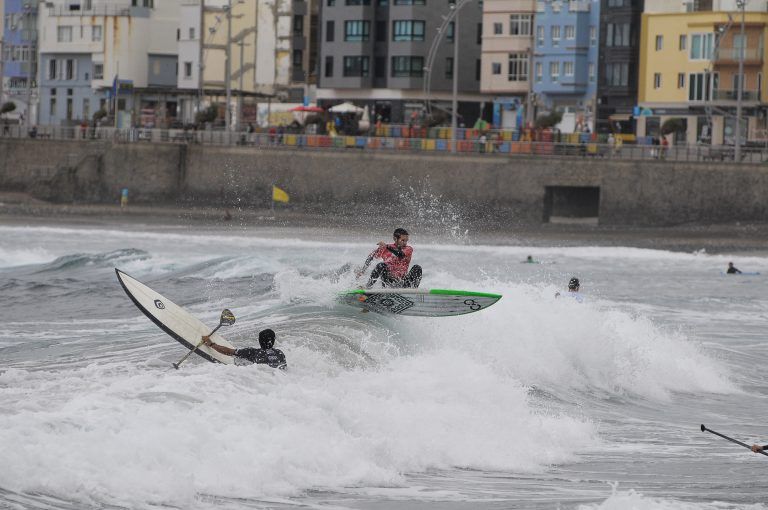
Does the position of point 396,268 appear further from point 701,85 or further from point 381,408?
point 701,85

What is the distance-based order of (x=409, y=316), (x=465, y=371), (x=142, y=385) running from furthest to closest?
(x=409, y=316) → (x=465, y=371) → (x=142, y=385)

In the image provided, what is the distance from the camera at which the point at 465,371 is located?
18688 millimetres

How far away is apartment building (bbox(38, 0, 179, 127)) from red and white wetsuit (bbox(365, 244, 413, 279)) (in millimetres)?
69954

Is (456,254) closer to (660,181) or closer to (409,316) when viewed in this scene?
(660,181)

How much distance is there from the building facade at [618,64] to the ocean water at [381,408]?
51.4 m

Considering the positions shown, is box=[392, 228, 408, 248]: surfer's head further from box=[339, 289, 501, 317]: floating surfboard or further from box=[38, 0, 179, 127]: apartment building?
box=[38, 0, 179, 127]: apartment building

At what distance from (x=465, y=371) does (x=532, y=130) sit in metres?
48.0

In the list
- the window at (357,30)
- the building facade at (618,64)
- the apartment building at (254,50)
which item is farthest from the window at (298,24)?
the building facade at (618,64)

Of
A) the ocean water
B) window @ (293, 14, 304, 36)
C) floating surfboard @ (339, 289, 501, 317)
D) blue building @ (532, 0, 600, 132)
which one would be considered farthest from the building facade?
floating surfboard @ (339, 289, 501, 317)

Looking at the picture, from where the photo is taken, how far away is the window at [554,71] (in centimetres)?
8469

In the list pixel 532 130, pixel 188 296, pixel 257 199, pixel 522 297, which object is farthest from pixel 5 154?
pixel 522 297

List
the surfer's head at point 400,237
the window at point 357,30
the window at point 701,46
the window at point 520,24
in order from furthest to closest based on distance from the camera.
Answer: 1. the window at point 357,30
2. the window at point 520,24
3. the window at point 701,46
4. the surfer's head at point 400,237

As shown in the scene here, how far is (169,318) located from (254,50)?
2977 inches

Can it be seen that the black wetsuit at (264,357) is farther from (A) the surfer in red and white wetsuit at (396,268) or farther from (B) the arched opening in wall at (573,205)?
(B) the arched opening in wall at (573,205)
